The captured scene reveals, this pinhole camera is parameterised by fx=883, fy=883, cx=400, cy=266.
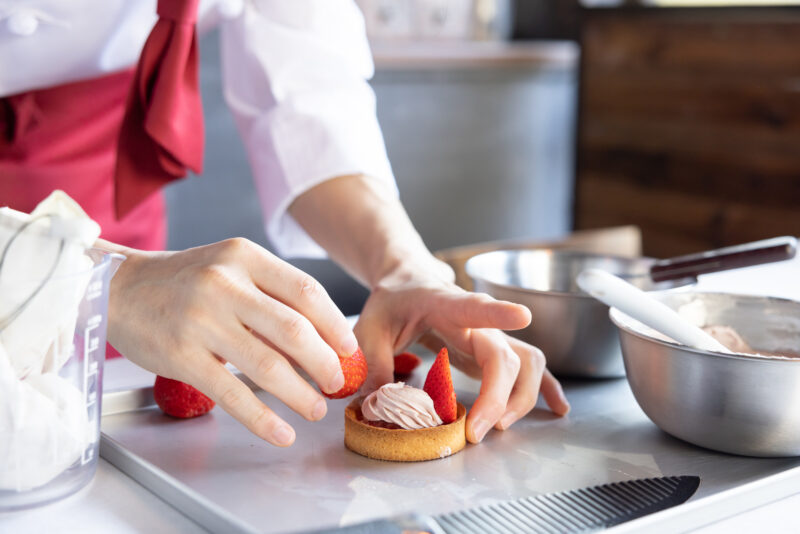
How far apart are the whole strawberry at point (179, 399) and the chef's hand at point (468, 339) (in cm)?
15

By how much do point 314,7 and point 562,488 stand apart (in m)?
0.73

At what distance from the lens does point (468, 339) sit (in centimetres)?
81

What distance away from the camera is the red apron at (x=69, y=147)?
1.15 meters

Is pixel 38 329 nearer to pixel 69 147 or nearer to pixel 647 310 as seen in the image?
pixel 647 310

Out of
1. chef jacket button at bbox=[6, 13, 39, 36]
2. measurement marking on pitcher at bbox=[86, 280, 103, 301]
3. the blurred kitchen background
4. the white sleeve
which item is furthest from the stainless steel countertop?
the blurred kitchen background

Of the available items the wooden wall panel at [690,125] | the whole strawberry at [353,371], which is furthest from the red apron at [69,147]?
the wooden wall panel at [690,125]

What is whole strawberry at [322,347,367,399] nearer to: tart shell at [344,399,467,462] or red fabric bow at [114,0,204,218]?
tart shell at [344,399,467,462]

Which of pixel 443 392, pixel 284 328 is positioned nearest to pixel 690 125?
pixel 443 392

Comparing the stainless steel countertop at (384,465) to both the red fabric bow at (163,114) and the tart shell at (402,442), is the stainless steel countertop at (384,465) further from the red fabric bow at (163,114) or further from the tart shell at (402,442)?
the red fabric bow at (163,114)

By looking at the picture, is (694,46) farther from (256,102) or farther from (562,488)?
(562,488)

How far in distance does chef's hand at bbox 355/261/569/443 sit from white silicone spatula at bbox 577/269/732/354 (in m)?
0.07

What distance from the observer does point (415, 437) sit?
666 millimetres

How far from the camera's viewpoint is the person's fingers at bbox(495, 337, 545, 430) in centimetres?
75

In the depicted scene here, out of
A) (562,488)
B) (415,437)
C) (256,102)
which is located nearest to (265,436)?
(415,437)
